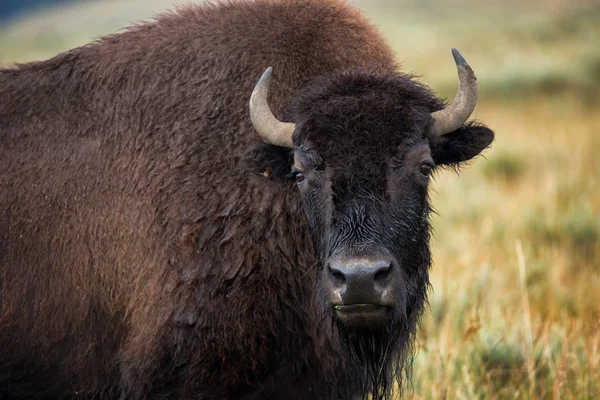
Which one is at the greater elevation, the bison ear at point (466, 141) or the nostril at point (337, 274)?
the bison ear at point (466, 141)

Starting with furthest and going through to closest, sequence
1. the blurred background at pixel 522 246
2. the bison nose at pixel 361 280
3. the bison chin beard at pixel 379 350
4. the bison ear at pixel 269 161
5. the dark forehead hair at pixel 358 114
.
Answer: the blurred background at pixel 522 246, the bison ear at pixel 269 161, the bison chin beard at pixel 379 350, the dark forehead hair at pixel 358 114, the bison nose at pixel 361 280

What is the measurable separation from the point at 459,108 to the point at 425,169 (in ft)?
1.37

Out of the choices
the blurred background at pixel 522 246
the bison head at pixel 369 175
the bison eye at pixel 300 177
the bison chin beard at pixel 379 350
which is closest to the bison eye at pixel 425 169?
the bison head at pixel 369 175

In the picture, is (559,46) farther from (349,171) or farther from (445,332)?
(349,171)

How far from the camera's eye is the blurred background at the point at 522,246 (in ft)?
16.2

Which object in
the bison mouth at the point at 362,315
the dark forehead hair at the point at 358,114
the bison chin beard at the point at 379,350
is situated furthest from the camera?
the bison chin beard at the point at 379,350

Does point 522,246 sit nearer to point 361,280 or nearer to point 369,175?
point 369,175

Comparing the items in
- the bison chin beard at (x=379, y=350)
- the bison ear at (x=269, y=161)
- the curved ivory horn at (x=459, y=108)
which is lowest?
the bison chin beard at (x=379, y=350)

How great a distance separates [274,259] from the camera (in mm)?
3918

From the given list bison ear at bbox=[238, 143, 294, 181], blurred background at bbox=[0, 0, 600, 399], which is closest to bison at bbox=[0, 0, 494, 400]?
bison ear at bbox=[238, 143, 294, 181]

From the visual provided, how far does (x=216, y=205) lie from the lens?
3.94 metres

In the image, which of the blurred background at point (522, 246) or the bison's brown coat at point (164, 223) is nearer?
the bison's brown coat at point (164, 223)

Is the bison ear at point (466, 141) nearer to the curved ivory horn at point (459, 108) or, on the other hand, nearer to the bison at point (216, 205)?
the bison at point (216, 205)

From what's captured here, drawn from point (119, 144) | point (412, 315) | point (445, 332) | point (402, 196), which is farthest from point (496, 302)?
point (119, 144)
